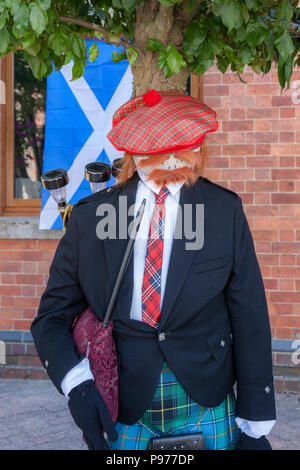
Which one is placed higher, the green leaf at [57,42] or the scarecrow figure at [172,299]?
the green leaf at [57,42]

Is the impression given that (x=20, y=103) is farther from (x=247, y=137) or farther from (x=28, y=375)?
(x=28, y=375)

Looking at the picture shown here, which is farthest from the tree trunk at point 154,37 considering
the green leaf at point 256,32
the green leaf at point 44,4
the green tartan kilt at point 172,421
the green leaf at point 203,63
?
the green tartan kilt at point 172,421

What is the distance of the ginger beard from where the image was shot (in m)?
1.97

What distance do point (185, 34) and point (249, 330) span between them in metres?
1.17

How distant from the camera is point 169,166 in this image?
1.98 metres

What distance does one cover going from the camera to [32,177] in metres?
5.50

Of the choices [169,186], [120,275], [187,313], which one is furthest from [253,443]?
[169,186]

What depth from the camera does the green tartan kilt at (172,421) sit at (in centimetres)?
194

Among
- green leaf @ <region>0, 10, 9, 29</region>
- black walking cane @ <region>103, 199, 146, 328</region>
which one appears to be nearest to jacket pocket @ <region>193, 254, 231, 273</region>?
black walking cane @ <region>103, 199, 146, 328</region>

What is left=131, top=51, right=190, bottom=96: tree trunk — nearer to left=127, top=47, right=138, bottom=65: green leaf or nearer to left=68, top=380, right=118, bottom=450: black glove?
left=127, top=47, right=138, bottom=65: green leaf

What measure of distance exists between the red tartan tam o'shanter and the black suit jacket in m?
0.18

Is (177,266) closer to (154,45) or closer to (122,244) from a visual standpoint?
(122,244)

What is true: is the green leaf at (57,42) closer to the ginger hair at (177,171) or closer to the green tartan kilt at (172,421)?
the ginger hair at (177,171)

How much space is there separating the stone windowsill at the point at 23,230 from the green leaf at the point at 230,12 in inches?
137
